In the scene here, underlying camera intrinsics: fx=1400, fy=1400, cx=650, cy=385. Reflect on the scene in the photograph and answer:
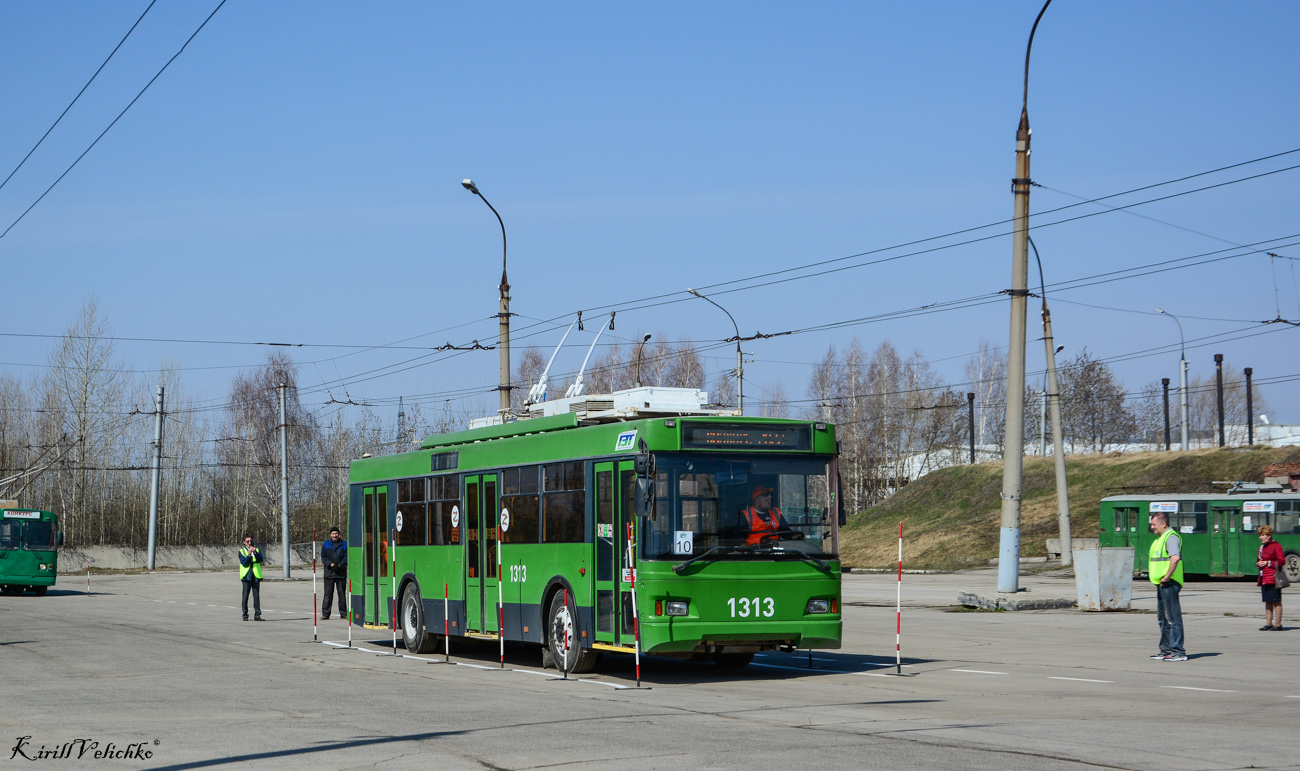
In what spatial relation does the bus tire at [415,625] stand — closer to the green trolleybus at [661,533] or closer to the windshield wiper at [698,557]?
the green trolleybus at [661,533]

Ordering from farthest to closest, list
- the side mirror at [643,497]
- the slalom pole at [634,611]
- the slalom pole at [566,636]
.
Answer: the slalom pole at [566,636] → the slalom pole at [634,611] → the side mirror at [643,497]

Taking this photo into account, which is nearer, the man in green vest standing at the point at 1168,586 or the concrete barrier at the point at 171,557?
the man in green vest standing at the point at 1168,586

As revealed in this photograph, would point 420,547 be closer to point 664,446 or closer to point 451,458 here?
point 451,458

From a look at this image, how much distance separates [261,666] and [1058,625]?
13574 mm

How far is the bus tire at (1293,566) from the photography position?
40219 mm

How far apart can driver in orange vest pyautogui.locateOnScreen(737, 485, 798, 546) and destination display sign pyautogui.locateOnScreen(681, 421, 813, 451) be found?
509 millimetres

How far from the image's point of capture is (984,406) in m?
104

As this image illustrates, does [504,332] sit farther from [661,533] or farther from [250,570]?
[661,533]

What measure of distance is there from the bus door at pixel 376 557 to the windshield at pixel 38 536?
Result: 25698mm

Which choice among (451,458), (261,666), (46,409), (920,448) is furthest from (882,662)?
(920,448)

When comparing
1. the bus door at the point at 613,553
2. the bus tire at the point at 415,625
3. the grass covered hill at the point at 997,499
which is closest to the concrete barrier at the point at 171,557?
the grass covered hill at the point at 997,499

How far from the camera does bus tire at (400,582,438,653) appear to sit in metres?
20.4

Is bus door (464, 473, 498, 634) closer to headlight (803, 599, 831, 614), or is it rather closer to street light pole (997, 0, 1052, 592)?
headlight (803, 599, 831, 614)

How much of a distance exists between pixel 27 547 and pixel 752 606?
116ft
